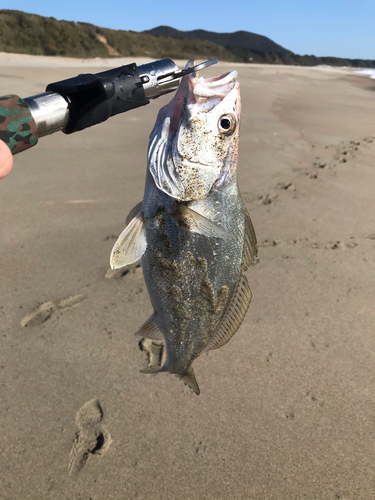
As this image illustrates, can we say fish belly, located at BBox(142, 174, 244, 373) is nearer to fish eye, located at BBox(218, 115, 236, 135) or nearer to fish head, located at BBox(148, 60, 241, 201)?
fish head, located at BBox(148, 60, 241, 201)

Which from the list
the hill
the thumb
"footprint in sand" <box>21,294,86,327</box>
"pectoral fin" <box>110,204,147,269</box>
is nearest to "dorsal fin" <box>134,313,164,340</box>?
"pectoral fin" <box>110,204,147,269</box>

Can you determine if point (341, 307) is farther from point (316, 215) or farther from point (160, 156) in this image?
point (160, 156)

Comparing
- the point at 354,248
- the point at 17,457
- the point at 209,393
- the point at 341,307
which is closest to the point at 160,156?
the point at 209,393

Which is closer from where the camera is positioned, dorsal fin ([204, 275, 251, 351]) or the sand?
dorsal fin ([204, 275, 251, 351])

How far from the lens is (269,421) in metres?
2.69

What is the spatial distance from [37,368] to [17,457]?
0.65 m

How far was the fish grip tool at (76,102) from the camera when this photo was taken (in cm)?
145

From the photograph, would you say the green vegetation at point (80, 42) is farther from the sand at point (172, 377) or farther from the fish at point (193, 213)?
the fish at point (193, 213)

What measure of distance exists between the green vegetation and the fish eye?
17802 millimetres

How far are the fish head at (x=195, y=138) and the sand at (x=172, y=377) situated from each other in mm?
1709

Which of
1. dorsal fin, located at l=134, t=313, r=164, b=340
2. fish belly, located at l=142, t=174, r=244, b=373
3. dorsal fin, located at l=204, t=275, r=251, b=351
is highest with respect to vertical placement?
fish belly, located at l=142, t=174, r=244, b=373

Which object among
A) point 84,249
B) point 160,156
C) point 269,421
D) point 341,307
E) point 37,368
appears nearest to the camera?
point 160,156

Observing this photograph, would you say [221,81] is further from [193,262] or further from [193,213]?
[193,262]

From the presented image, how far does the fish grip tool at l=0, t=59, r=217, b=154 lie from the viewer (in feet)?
4.77
